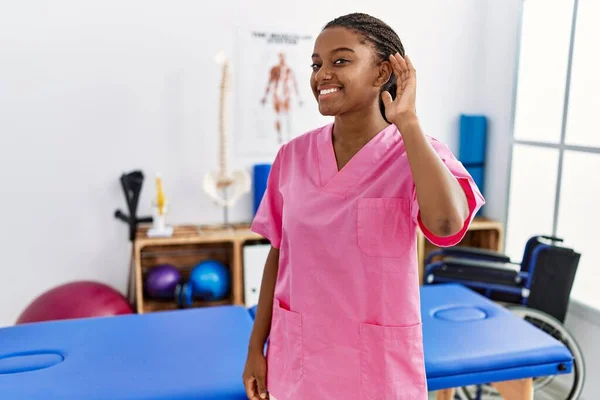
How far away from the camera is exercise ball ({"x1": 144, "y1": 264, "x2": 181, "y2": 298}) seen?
277 cm

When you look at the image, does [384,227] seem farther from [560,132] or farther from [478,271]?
[560,132]

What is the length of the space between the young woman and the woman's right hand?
0.24 ft

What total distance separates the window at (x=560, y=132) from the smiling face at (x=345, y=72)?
1.80 meters

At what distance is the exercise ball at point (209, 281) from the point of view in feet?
9.23

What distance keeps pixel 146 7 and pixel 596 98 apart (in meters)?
2.25

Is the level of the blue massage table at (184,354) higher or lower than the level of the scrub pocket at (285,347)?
lower

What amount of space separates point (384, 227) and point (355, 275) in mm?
104

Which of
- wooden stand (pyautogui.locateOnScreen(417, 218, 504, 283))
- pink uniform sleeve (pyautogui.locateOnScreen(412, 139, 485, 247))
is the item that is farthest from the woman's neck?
wooden stand (pyautogui.locateOnScreen(417, 218, 504, 283))

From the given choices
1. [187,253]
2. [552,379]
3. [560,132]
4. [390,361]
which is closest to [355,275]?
[390,361]

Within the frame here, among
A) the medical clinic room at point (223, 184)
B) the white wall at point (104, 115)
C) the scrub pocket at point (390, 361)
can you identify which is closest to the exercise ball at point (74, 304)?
Answer: the medical clinic room at point (223, 184)

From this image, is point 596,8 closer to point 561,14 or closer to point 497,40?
point 561,14

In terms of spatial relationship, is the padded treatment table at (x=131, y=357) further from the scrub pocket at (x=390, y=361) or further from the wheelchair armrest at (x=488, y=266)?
the wheelchair armrest at (x=488, y=266)

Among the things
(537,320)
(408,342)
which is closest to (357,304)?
(408,342)

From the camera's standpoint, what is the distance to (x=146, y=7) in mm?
2922
